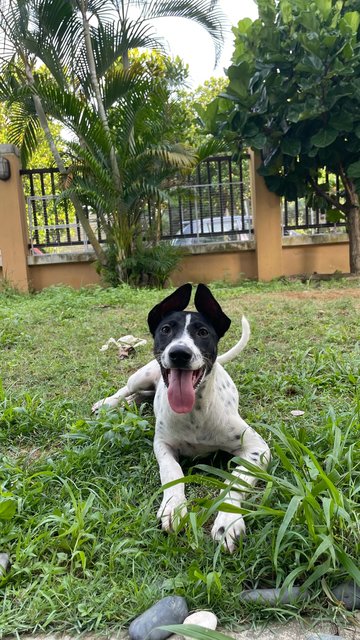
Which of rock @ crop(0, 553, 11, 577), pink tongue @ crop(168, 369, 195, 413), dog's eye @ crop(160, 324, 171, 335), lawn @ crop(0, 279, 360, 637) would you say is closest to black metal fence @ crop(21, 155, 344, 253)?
lawn @ crop(0, 279, 360, 637)

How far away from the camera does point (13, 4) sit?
27.6 ft

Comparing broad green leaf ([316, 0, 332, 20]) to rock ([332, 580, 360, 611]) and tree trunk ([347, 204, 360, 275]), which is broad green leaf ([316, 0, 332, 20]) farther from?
rock ([332, 580, 360, 611])

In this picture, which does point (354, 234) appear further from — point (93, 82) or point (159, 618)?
point (159, 618)

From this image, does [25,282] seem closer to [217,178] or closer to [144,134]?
[144,134]

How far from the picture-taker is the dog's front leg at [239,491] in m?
1.85

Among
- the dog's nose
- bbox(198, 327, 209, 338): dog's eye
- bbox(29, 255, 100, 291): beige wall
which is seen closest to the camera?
the dog's nose

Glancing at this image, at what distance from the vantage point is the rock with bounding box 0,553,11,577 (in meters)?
1.75

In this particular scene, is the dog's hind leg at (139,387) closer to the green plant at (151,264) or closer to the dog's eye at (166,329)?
the dog's eye at (166,329)

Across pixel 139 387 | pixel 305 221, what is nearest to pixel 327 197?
pixel 305 221

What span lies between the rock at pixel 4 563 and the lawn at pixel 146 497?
0.02 m

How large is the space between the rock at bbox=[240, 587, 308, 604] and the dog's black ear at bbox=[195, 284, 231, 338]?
4.10ft

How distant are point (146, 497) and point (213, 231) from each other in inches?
321

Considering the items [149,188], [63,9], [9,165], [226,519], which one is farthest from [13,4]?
[226,519]

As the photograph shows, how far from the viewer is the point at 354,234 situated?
28.3 feet
